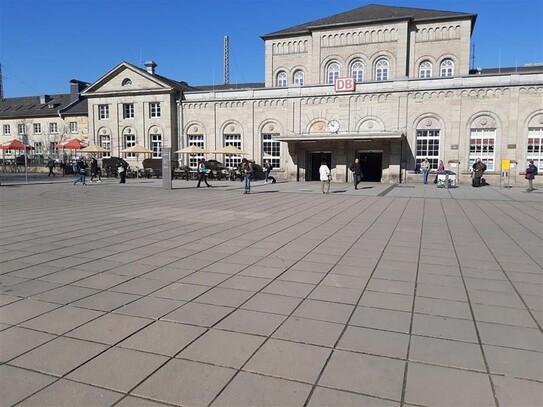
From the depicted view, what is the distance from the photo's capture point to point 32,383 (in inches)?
119

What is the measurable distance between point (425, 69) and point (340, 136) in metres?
13.1

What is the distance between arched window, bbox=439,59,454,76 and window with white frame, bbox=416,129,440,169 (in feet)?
28.8

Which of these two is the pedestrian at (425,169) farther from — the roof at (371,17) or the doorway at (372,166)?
the roof at (371,17)

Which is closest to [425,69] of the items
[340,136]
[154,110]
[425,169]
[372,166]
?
[372,166]

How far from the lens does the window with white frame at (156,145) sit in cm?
4103

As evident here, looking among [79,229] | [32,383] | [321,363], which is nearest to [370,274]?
[321,363]

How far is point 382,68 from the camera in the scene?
1519 inches

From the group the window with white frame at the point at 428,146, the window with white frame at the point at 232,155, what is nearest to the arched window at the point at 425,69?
the window with white frame at the point at 428,146

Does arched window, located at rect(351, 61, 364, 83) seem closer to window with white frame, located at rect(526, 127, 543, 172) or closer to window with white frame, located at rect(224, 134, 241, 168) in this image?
window with white frame, located at rect(224, 134, 241, 168)

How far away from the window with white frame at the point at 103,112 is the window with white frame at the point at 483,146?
34900 mm

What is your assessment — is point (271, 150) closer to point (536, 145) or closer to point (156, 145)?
point (156, 145)

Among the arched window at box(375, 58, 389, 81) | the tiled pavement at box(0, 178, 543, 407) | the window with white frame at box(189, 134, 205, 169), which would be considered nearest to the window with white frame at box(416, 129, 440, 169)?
the arched window at box(375, 58, 389, 81)

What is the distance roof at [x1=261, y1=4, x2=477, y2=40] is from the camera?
37031mm

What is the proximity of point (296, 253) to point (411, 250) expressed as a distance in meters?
2.27
